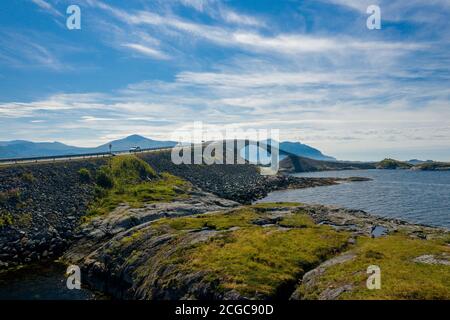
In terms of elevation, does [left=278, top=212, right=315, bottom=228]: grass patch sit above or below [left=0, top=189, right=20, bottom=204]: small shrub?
below

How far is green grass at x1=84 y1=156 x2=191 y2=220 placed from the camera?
3344 inches

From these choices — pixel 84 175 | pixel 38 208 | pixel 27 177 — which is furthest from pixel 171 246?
pixel 84 175

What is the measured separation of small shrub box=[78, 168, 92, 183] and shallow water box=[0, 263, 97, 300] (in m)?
39.9

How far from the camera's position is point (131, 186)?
101938 millimetres

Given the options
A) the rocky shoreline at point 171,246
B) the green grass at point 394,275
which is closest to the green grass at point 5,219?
the rocky shoreline at point 171,246

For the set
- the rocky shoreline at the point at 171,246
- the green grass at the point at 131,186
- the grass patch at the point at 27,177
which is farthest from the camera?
the green grass at the point at 131,186

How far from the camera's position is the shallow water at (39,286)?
45.9 metres

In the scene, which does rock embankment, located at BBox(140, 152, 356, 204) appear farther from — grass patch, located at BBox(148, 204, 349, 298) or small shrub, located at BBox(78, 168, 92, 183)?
grass patch, located at BBox(148, 204, 349, 298)

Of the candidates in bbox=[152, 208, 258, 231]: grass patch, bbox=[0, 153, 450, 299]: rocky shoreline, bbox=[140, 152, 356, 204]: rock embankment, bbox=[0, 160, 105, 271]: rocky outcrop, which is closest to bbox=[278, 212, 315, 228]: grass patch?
bbox=[0, 153, 450, 299]: rocky shoreline

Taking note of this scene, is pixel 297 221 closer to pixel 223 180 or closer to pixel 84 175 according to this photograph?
pixel 84 175

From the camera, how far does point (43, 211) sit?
72.5m

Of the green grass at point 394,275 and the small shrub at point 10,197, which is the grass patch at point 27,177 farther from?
the green grass at point 394,275

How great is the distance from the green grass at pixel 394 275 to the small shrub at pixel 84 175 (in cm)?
7415

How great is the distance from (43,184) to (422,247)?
80827mm
